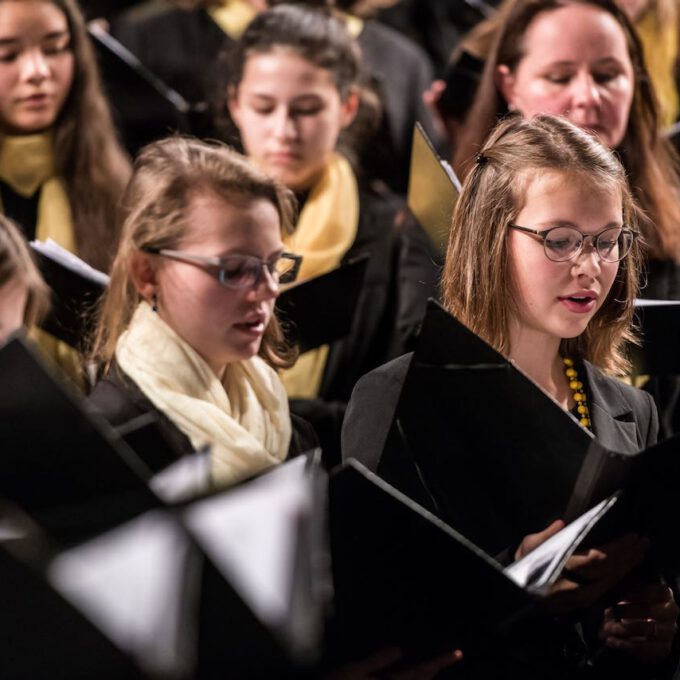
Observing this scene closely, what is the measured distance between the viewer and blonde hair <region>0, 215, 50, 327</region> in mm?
1396

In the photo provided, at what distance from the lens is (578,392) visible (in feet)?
4.90

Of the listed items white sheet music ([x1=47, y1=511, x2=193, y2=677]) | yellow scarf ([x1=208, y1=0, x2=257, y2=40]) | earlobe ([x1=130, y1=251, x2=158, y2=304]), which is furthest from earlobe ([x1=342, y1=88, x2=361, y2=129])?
white sheet music ([x1=47, y1=511, x2=193, y2=677])

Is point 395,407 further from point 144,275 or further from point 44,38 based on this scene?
point 44,38

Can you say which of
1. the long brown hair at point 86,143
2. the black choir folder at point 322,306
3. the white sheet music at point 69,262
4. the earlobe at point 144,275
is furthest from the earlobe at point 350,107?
the earlobe at point 144,275

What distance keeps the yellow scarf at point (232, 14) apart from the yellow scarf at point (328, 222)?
945 mm

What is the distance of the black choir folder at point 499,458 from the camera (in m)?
1.26

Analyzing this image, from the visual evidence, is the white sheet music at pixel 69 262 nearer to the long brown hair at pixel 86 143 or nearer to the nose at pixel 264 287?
the nose at pixel 264 287

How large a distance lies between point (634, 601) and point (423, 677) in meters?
0.29

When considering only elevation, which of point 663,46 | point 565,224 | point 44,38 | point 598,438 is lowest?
point 663,46

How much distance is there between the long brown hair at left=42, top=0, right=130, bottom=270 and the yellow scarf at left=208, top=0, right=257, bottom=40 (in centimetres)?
86

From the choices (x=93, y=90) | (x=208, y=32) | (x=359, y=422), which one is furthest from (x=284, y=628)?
(x=208, y=32)

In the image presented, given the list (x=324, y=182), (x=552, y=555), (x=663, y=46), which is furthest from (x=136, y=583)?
(x=663, y=46)

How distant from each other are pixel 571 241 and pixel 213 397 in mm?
394

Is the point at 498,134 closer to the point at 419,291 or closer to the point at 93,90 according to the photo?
the point at 419,291
